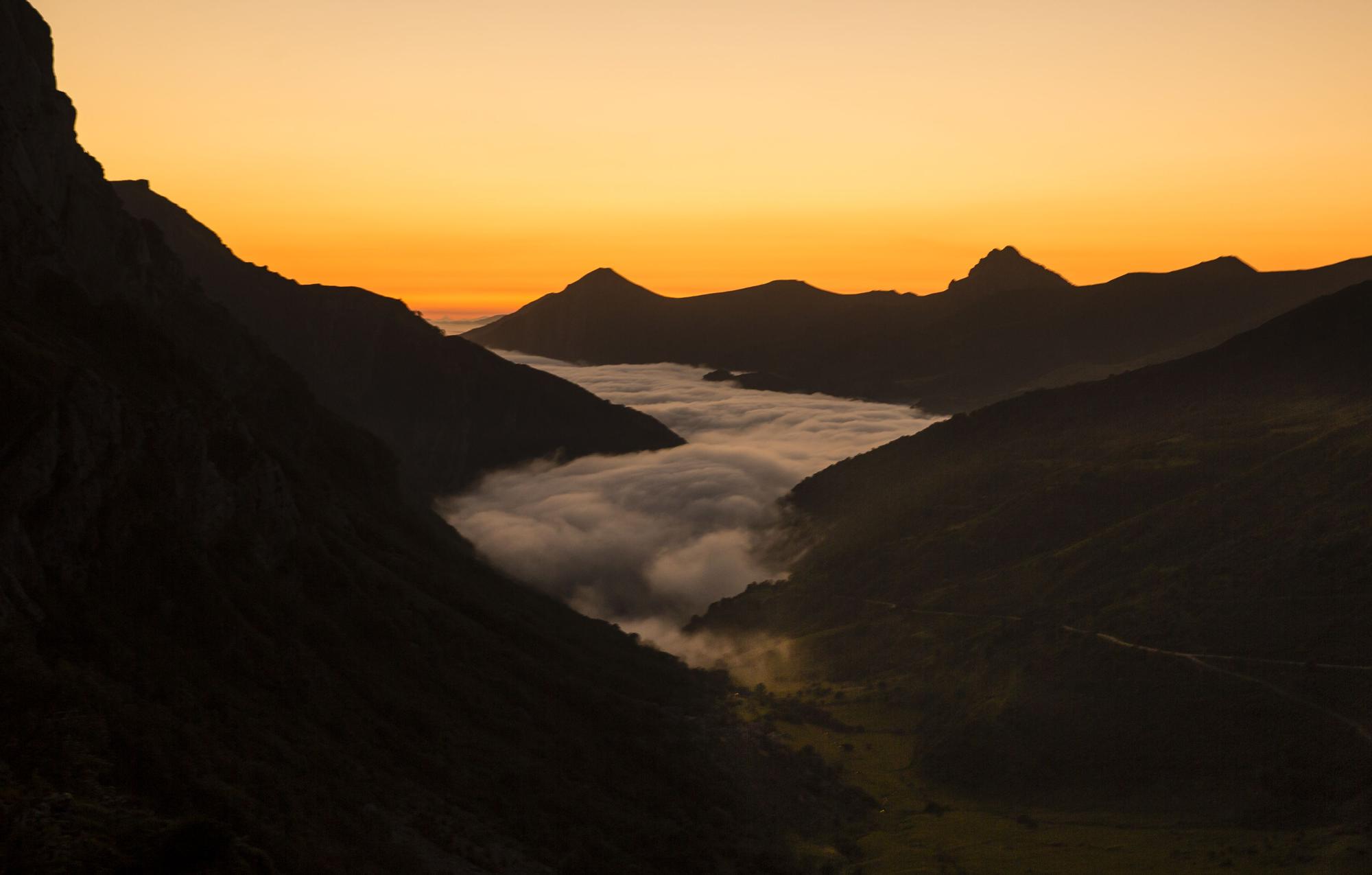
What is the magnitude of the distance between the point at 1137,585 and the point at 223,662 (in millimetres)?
91180

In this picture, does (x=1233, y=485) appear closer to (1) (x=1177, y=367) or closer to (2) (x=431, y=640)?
(1) (x=1177, y=367)

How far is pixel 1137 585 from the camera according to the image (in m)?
119

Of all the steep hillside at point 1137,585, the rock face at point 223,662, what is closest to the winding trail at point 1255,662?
the steep hillside at point 1137,585

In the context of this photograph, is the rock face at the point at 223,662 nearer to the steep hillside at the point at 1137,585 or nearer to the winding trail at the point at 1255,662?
the steep hillside at the point at 1137,585

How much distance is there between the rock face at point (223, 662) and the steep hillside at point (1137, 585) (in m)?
26.7

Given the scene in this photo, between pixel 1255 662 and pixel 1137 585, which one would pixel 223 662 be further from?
pixel 1137 585

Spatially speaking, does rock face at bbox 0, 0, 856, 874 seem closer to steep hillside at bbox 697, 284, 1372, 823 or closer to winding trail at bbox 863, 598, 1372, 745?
steep hillside at bbox 697, 284, 1372, 823

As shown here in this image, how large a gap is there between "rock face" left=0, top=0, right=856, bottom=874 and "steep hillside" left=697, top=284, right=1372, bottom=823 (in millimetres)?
26692

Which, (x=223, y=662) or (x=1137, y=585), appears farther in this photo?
(x=1137, y=585)

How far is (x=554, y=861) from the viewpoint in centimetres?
5844

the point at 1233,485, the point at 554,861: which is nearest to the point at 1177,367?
the point at 1233,485

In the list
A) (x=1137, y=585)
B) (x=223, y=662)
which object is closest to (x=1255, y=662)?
(x=1137, y=585)

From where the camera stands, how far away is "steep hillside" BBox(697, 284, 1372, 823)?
93.1m

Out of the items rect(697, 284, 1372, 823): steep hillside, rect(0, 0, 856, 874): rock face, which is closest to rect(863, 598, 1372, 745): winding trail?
rect(697, 284, 1372, 823): steep hillside
